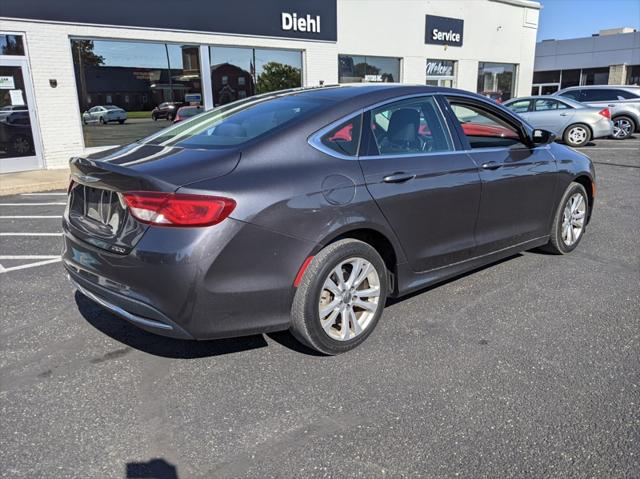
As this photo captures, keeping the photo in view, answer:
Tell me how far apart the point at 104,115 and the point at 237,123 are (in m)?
10.3

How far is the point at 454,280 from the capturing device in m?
4.63

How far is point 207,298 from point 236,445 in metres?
0.73

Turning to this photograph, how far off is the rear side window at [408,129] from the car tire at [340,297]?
2.29 ft

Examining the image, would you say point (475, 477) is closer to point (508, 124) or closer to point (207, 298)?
point (207, 298)

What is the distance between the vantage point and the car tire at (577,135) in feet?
50.5

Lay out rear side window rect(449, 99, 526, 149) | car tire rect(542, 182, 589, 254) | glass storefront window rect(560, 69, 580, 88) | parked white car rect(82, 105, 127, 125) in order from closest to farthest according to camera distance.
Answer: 1. rear side window rect(449, 99, 526, 149)
2. car tire rect(542, 182, 589, 254)
3. parked white car rect(82, 105, 127, 125)
4. glass storefront window rect(560, 69, 580, 88)

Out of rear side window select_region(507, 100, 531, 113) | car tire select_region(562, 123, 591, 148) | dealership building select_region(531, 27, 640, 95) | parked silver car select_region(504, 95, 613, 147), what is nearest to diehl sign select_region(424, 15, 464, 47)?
rear side window select_region(507, 100, 531, 113)

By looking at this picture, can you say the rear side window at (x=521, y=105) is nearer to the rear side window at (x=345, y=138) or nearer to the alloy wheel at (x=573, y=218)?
the alloy wheel at (x=573, y=218)

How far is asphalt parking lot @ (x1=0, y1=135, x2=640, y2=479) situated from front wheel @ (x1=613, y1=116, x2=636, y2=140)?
1567 cm

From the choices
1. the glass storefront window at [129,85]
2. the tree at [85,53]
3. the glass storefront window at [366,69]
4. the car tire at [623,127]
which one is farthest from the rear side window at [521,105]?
the tree at [85,53]

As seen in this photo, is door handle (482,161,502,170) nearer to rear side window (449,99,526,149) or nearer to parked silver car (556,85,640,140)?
rear side window (449,99,526,149)

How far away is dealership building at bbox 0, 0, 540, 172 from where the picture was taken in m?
11.1

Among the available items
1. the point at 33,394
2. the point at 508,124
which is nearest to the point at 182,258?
the point at 33,394

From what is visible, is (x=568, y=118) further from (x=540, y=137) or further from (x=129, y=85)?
(x=540, y=137)
